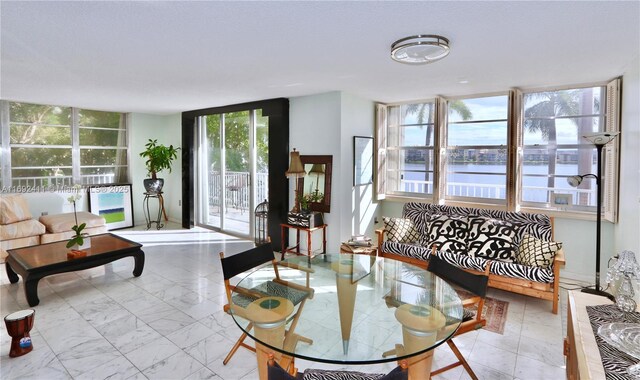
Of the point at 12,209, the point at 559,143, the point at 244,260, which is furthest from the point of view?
the point at 12,209

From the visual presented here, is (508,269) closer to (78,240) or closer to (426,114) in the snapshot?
(426,114)

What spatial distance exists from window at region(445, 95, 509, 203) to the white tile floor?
1.58 metres

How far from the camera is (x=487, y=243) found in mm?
3947

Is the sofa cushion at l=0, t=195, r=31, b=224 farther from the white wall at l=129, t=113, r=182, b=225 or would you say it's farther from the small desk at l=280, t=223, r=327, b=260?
the small desk at l=280, t=223, r=327, b=260

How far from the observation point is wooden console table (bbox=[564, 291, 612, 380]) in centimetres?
139

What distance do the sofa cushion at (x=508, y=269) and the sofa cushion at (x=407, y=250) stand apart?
0.21m

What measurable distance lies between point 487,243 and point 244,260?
2779 millimetres

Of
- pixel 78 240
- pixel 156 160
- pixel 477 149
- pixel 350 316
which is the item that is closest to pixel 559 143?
pixel 477 149

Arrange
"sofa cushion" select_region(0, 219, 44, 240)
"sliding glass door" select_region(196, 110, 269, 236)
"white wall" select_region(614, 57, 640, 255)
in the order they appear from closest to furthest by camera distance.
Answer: "white wall" select_region(614, 57, 640, 255)
"sofa cushion" select_region(0, 219, 44, 240)
"sliding glass door" select_region(196, 110, 269, 236)

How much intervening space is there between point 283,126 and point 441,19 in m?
3.30

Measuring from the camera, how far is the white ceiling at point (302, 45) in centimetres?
210

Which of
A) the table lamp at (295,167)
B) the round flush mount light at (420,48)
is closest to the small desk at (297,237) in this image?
the table lamp at (295,167)

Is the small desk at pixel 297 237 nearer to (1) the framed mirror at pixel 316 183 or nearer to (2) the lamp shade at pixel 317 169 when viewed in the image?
(1) the framed mirror at pixel 316 183

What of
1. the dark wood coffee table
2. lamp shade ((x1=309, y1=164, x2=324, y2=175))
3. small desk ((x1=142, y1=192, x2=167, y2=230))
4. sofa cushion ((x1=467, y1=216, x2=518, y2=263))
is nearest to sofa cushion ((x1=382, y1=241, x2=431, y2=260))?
sofa cushion ((x1=467, y1=216, x2=518, y2=263))
